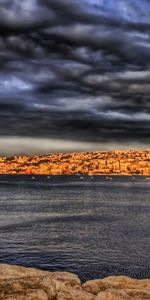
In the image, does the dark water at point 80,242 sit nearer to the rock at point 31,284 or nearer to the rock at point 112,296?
the rock at point 31,284

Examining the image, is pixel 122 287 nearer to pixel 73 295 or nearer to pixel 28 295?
pixel 73 295

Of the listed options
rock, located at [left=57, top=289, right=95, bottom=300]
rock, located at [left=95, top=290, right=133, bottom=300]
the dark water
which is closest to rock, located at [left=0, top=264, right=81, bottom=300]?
rock, located at [left=57, top=289, right=95, bottom=300]

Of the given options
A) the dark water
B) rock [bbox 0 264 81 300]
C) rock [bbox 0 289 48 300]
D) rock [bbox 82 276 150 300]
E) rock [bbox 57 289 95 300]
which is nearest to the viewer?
rock [bbox 0 289 48 300]

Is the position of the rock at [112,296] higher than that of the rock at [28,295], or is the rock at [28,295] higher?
the rock at [28,295]

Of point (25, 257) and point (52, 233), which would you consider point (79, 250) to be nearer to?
point (25, 257)

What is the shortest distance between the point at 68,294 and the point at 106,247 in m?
37.5

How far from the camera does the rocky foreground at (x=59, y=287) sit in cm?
1975

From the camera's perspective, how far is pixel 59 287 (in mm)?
21078

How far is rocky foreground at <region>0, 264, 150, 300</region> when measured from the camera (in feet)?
64.8

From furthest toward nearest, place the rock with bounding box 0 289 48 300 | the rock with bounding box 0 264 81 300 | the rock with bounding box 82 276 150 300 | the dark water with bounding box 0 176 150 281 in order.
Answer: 1. the dark water with bounding box 0 176 150 281
2. the rock with bounding box 82 276 150 300
3. the rock with bounding box 0 264 81 300
4. the rock with bounding box 0 289 48 300

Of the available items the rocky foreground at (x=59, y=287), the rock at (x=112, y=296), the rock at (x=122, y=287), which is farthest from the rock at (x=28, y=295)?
the rock at (x=122, y=287)

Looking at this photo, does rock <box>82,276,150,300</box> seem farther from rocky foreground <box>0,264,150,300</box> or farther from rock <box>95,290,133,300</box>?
rock <box>95,290,133,300</box>

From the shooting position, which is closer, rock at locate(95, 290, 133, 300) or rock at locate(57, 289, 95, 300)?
rock at locate(95, 290, 133, 300)

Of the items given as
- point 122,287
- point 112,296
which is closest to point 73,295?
point 112,296
